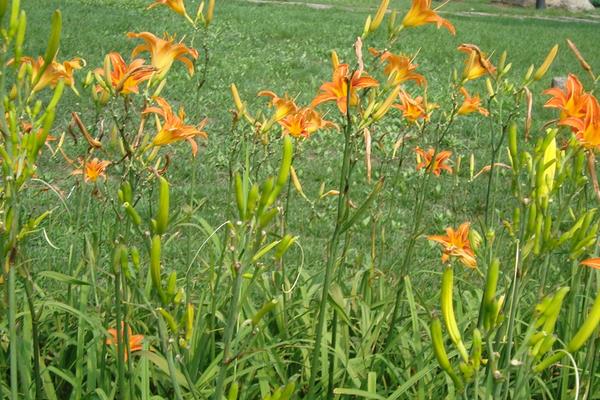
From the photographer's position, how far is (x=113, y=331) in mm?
1889

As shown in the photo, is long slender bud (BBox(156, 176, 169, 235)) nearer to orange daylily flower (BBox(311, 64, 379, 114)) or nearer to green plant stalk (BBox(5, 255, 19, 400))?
green plant stalk (BBox(5, 255, 19, 400))

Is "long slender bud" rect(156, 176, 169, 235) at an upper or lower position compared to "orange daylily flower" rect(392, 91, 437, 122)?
upper

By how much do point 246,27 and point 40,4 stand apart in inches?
115

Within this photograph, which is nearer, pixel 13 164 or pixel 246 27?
pixel 13 164

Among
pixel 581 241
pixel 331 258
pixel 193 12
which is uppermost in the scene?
pixel 581 241

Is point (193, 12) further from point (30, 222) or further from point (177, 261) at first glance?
point (30, 222)

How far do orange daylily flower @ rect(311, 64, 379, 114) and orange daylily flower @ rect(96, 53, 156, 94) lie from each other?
38 cm

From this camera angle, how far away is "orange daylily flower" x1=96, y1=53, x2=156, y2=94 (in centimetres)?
163

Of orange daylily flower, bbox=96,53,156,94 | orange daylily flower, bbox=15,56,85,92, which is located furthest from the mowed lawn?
orange daylily flower, bbox=96,53,156,94

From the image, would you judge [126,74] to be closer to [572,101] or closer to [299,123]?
[299,123]

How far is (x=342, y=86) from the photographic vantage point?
5.94 feet

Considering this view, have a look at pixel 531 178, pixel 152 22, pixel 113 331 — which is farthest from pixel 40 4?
pixel 531 178

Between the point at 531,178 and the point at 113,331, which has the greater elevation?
the point at 531,178

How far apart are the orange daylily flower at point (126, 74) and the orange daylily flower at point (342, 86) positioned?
0.38 meters
